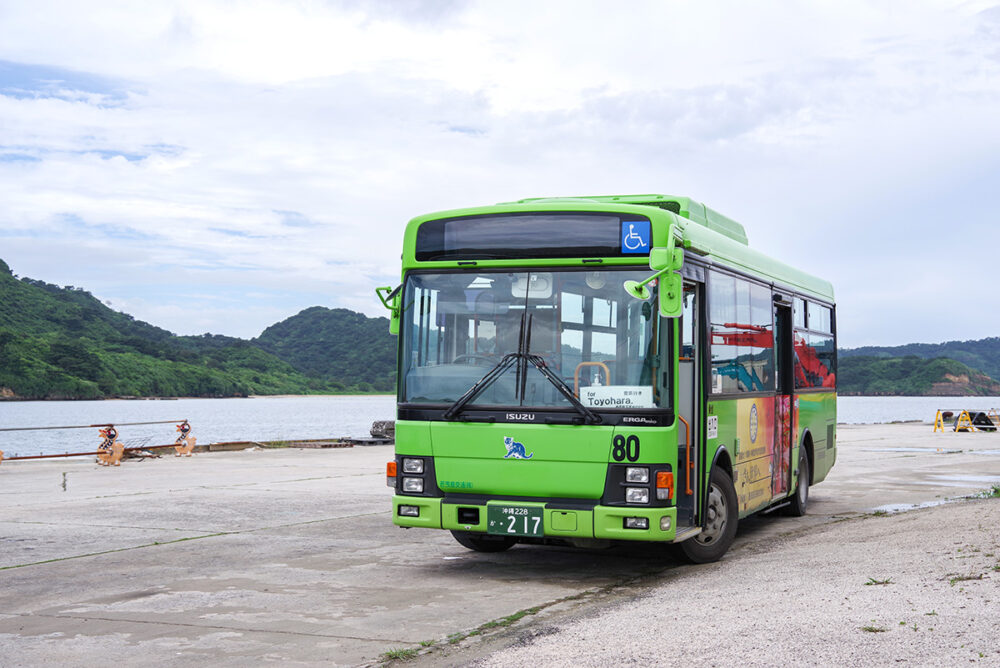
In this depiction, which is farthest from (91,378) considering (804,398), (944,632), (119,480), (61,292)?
(944,632)

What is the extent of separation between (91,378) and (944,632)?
365 ft

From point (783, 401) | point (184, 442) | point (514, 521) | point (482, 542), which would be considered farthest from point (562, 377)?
point (184, 442)

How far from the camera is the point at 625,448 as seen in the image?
899cm

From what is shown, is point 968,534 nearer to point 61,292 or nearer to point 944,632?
point 944,632

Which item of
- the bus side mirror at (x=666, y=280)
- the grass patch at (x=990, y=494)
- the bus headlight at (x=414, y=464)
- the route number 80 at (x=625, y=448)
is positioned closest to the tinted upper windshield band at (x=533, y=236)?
the bus side mirror at (x=666, y=280)

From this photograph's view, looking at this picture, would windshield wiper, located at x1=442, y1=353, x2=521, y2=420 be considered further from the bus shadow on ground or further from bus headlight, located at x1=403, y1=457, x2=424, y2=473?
the bus shadow on ground

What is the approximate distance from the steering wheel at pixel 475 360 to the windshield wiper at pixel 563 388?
1.09ft

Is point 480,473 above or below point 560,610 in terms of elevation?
above

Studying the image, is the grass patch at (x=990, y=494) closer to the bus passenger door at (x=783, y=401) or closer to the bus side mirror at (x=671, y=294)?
the bus passenger door at (x=783, y=401)

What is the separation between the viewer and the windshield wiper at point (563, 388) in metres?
9.03

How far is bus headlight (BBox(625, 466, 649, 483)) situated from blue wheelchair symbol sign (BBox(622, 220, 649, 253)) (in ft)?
5.89

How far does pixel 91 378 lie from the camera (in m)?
109

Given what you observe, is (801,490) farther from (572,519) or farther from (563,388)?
A: (563,388)

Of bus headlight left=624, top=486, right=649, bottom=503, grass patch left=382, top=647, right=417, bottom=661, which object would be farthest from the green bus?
grass patch left=382, top=647, right=417, bottom=661
